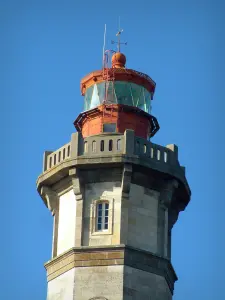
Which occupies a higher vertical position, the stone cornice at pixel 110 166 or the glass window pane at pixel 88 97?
the glass window pane at pixel 88 97

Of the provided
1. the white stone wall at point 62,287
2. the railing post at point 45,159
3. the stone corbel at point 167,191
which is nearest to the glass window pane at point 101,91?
the railing post at point 45,159

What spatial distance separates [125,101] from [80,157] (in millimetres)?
3341

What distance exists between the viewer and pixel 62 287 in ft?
165

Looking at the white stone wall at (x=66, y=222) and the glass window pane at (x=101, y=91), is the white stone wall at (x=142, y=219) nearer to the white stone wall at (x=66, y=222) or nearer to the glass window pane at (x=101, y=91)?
the white stone wall at (x=66, y=222)

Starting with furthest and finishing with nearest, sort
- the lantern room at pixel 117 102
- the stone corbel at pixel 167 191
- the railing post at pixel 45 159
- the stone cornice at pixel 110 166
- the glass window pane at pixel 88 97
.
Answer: the glass window pane at pixel 88 97 < the lantern room at pixel 117 102 < the railing post at pixel 45 159 < the stone corbel at pixel 167 191 < the stone cornice at pixel 110 166

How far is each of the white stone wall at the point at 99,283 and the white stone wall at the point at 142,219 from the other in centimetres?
124

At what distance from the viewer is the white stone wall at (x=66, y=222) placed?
5088 centimetres

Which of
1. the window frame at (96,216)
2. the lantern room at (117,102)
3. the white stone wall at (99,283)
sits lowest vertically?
the white stone wall at (99,283)

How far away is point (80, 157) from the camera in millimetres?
50719

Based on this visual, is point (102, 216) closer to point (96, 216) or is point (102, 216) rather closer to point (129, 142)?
point (96, 216)

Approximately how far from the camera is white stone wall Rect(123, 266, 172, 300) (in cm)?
4941

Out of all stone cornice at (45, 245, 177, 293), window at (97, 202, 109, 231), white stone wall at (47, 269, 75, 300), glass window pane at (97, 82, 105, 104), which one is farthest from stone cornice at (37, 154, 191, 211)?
white stone wall at (47, 269, 75, 300)

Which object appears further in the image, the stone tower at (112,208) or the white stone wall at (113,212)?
the white stone wall at (113,212)

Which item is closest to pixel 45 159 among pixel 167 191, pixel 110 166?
pixel 110 166
